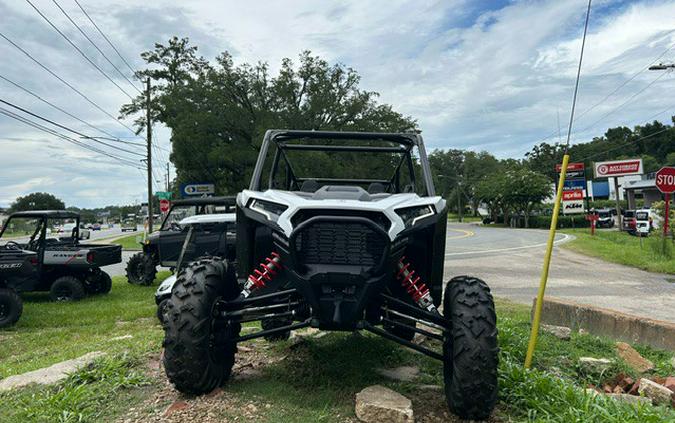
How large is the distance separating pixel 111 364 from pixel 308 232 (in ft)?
6.63

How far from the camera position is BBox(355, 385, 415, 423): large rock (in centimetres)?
291

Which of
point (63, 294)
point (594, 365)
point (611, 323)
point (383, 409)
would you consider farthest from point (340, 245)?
point (63, 294)

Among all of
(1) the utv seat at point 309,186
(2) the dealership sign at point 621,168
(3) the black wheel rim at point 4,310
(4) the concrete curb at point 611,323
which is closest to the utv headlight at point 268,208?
(1) the utv seat at point 309,186

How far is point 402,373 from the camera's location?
4055mm

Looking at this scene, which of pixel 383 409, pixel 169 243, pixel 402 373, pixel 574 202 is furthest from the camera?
pixel 574 202

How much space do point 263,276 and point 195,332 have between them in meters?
0.63

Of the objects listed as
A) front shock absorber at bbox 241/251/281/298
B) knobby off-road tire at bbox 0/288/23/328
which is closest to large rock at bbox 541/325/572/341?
front shock absorber at bbox 241/251/281/298

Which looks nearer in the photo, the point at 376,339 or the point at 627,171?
the point at 376,339

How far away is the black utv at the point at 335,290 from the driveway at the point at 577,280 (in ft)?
22.2

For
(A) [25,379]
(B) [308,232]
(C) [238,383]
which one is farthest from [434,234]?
(A) [25,379]

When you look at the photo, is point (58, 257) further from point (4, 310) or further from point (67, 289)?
point (4, 310)

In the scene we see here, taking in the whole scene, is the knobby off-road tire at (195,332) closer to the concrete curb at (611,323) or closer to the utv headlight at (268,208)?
the utv headlight at (268,208)

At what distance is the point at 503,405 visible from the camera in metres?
3.34

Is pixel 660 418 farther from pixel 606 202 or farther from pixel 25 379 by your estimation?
pixel 606 202
